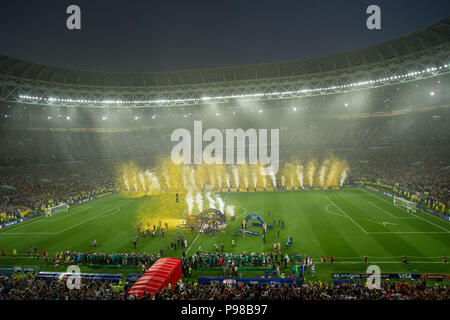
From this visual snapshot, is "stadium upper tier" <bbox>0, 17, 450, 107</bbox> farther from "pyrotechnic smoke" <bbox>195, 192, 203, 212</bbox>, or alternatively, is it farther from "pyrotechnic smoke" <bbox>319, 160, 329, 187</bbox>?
"pyrotechnic smoke" <bbox>195, 192, 203, 212</bbox>

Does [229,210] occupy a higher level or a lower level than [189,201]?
lower

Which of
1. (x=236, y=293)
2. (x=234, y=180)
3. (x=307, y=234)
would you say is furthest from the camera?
(x=234, y=180)

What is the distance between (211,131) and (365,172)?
44.3 metres

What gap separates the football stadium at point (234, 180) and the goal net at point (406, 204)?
17 centimetres

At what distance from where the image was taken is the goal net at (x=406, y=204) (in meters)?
30.6

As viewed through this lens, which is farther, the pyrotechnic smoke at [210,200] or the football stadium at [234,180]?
the pyrotechnic smoke at [210,200]

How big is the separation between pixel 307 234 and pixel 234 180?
3088 centimetres

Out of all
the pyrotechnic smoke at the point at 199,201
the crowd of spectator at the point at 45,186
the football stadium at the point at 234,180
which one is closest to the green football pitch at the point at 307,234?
the football stadium at the point at 234,180

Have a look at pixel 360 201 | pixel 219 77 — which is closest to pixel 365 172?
pixel 360 201

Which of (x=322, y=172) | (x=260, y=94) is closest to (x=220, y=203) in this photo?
(x=260, y=94)

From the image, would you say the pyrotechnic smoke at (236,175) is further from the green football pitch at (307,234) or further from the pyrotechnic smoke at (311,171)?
the pyrotechnic smoke at (311,171)

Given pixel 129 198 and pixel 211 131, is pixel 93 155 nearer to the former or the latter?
pixel 129 198

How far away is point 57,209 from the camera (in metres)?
37.9

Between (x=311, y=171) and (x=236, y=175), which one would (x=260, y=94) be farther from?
(x=311, y=171)
